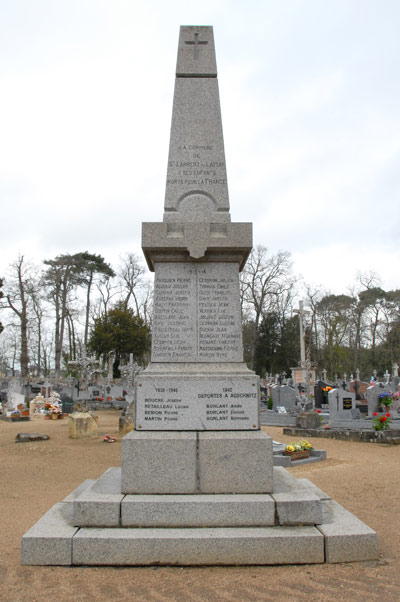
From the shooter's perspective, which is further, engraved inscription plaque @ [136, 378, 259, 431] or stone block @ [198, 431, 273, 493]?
engraved inscription plaque @ [136, 378, 259, 431]

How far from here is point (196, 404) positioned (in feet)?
14.4

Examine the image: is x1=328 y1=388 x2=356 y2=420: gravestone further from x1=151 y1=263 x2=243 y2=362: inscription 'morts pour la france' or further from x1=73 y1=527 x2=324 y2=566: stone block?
x1=73 y1=527 x2=324 y2=566: stone block

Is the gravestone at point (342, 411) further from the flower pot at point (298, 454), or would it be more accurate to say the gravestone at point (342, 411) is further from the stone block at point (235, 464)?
the stone block at point (235, 464)

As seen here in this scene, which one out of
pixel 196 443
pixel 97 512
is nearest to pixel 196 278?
pixel 196 443

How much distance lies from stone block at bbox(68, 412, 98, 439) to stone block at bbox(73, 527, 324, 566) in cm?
963

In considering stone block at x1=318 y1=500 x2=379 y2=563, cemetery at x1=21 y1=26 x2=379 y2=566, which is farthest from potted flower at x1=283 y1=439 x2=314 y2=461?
stone block at x1=318 y1=500 x2=379 y2=563

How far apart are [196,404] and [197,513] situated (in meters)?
0.99

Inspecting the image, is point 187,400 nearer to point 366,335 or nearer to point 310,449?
point 310,449

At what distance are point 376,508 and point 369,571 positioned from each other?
2464 mm

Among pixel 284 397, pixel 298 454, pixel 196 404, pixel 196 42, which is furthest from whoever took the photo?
pixel 284 397

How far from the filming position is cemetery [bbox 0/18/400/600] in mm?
3426

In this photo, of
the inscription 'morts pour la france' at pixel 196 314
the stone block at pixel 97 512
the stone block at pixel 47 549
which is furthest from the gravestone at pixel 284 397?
the stone block at pixel 47 549

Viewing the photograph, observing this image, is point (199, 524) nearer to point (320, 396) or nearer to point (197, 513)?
point (197, 513)

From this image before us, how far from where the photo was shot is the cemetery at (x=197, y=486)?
3426mm
